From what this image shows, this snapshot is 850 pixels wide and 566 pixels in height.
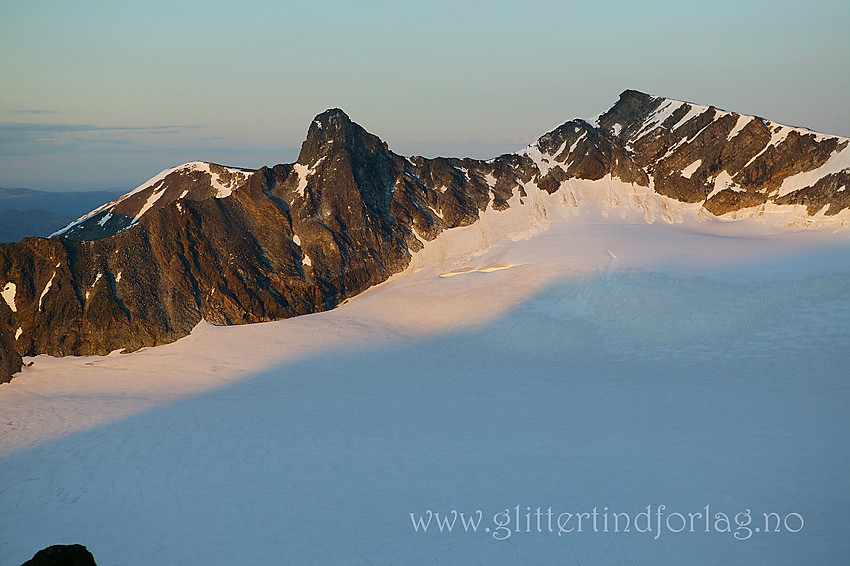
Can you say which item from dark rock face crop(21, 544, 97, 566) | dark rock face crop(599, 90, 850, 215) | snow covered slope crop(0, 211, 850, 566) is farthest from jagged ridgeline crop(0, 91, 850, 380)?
dark rock face crop(21, 544, 97, 566)

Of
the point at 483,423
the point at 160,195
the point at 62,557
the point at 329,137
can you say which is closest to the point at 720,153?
the point at 329,137

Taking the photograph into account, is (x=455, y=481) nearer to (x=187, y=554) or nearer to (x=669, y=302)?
(x=187, y=554)

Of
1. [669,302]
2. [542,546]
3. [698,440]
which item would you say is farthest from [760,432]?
[669,302]

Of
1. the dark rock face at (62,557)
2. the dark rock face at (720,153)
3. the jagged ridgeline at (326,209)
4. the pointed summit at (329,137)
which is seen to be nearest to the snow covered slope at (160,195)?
the jagged ridgeline at (326,209)

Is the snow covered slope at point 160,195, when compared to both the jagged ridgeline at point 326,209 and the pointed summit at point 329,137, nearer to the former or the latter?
the jagged ridgeline at point 326,209

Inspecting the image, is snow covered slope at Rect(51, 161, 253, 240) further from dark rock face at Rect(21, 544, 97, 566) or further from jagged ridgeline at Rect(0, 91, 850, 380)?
dark rock face at Rect(21, 544, 97, 566)

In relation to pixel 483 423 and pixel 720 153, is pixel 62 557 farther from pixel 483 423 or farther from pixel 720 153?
pixel 720 153
